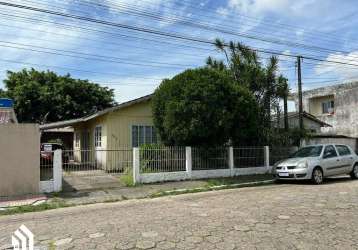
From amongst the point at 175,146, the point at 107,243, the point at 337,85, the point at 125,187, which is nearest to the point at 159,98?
the point at 175,146

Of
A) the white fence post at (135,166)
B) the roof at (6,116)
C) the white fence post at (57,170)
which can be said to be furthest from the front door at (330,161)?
the roof at (6,116)

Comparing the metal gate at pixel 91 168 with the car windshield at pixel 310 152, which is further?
the car windshield at pixel 310 152

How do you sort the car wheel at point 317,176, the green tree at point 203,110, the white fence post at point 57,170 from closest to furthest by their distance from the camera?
the white fence post at point 57,170
the car wheel at point 317,176
the green tree at point 203,110

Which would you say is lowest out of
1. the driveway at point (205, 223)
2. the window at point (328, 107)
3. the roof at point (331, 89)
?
the driveway at point (205, 223)

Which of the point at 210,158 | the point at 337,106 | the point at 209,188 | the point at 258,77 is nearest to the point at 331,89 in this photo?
the point at 337,106

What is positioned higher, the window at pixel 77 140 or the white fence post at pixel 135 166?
the window at pixel 77 140

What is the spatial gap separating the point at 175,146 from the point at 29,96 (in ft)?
56.7

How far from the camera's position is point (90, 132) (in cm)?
Answer: 2225

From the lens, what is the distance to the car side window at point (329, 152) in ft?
47.1

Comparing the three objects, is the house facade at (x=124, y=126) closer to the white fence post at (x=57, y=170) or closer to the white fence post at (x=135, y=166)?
the white fence post at (x=135, y=166)

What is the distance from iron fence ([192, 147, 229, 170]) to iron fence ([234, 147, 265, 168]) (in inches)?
24.0

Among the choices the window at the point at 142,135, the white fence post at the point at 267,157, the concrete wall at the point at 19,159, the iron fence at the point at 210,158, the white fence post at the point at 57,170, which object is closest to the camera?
the concrete wall at the point at 19,159

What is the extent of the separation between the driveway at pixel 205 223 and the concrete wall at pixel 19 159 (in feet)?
8.33

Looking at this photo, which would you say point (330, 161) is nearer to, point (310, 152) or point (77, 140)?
point (310, 152)
